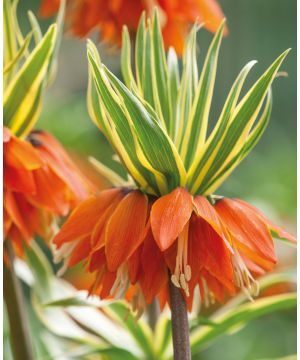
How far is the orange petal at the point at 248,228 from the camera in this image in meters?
0.51

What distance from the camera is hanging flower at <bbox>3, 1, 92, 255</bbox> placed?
0.61 m

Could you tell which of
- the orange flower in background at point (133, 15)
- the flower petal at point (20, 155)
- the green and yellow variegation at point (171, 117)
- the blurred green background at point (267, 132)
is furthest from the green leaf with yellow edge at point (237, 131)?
the blurred green background at point (267, 132)

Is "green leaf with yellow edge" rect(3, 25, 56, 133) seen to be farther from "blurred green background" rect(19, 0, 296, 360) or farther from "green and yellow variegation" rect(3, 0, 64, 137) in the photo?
"blurred green background" rect(19, 0, 296, 360)

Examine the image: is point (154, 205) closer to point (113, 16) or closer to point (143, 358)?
point (143, 358)

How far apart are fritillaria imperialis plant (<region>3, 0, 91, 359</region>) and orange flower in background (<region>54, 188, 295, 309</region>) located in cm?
10

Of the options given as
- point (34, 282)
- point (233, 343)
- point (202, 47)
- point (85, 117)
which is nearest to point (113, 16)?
point (34, 282)

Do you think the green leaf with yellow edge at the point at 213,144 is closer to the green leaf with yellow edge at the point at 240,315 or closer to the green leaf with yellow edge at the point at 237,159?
the green leaf with yellow edge at the point at 237,159

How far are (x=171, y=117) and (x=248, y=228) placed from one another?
0.10 m

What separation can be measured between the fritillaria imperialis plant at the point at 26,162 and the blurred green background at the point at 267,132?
1.05 feet

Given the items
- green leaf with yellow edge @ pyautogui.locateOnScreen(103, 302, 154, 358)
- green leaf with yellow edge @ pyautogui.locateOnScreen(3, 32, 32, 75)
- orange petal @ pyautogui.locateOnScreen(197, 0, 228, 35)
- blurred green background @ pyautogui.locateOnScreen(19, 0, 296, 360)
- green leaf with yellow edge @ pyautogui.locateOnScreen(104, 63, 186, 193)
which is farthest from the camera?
blurred green background @ pyautogui.locateOnScreen(19, 0, 296, 360)

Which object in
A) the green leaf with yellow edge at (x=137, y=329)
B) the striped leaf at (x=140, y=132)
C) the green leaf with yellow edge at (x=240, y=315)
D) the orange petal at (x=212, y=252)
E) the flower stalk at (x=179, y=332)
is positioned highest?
the striped leaf at (x=140, y=132)

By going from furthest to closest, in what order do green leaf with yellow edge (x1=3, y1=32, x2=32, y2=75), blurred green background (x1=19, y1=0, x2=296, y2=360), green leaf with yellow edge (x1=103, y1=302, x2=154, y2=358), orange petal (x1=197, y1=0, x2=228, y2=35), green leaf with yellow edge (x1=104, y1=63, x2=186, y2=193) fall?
blurred green background (x1=19, y1=0, x2=296, y2=360) → orange petal (x1=197, y1=0, x2=228, y2=35) → green leaf with yellow edge (x1=103, y1=302, x2=154, y2=358) → green leaf with yellow edge (x1=3, y1=32, x2=32, y2=75) → green leaf with yellow edge (x1=104, y1=63, x2=186, y2=193)

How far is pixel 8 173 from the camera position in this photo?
0.62 meters

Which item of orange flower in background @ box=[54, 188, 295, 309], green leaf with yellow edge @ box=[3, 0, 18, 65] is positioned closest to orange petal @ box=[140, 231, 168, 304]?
orange flower in background @ box=[54, 188, 295, 309]
